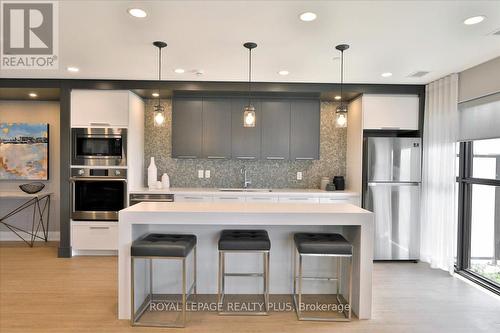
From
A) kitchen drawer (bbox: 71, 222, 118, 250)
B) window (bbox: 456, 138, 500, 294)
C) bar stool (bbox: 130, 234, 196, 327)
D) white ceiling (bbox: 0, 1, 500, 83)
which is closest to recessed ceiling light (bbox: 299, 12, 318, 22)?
white ceiling (bbox: 0, 1, 500, 83)

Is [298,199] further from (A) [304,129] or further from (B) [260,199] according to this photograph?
(A) [304,129]

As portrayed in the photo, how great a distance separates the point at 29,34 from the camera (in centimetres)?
291

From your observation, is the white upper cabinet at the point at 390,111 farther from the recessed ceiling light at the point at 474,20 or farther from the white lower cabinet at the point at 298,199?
the recessed ceiling light at the point at 474,20

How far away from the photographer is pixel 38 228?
17.4ft

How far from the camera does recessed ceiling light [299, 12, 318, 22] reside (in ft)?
8.06

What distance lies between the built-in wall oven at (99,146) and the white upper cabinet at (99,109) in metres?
0.10

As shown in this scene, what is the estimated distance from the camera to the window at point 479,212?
3656 millimetres

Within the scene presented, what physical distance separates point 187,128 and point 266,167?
147 cm

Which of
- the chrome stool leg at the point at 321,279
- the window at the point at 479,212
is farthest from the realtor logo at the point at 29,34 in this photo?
the window at the point at 479,212

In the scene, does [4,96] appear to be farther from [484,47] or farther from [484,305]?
[484,305]

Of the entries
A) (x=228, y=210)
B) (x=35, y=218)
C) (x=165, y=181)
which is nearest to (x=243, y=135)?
(x=165, y=181)

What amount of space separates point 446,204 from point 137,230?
12.6 feet

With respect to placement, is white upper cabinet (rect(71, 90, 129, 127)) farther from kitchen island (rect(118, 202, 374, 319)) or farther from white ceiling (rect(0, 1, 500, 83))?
kitchen island (rect(118, 202, 374, 319))

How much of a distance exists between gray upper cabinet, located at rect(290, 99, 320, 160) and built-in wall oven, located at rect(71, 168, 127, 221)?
8.77 feet
